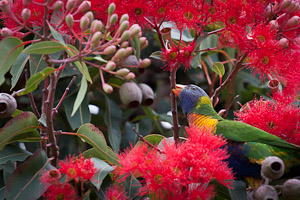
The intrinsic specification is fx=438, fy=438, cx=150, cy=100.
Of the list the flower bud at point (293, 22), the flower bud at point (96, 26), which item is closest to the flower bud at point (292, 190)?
the flower bud at point (293, 22)

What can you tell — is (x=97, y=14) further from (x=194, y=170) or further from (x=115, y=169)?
(x=194, y=170)

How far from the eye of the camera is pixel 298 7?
1719 millimetres

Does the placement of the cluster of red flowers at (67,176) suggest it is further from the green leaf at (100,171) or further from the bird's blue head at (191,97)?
the bird's blue head at (191,97)

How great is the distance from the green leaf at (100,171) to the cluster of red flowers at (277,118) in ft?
2.24

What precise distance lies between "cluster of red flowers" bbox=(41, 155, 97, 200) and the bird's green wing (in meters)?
0.69

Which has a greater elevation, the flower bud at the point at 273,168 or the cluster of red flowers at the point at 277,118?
the flower bud at the point at 273,168

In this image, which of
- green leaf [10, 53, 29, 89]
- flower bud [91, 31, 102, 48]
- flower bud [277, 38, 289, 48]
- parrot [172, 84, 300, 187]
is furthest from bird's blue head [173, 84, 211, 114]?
flower bud [91, 31, 102, 48]

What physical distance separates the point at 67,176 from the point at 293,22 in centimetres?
103

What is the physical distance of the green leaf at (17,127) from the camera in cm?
159

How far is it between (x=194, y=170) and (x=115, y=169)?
335 mm

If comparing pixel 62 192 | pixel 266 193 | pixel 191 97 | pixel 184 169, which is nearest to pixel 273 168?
pixel 266 193

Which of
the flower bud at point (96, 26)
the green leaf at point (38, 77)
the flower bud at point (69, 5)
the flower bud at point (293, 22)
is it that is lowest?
the green leaf at point (38, 77)

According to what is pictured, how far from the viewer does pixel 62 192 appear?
146 cm

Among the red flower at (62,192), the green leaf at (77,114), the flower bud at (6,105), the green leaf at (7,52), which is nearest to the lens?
the green leaf at (7,52)
